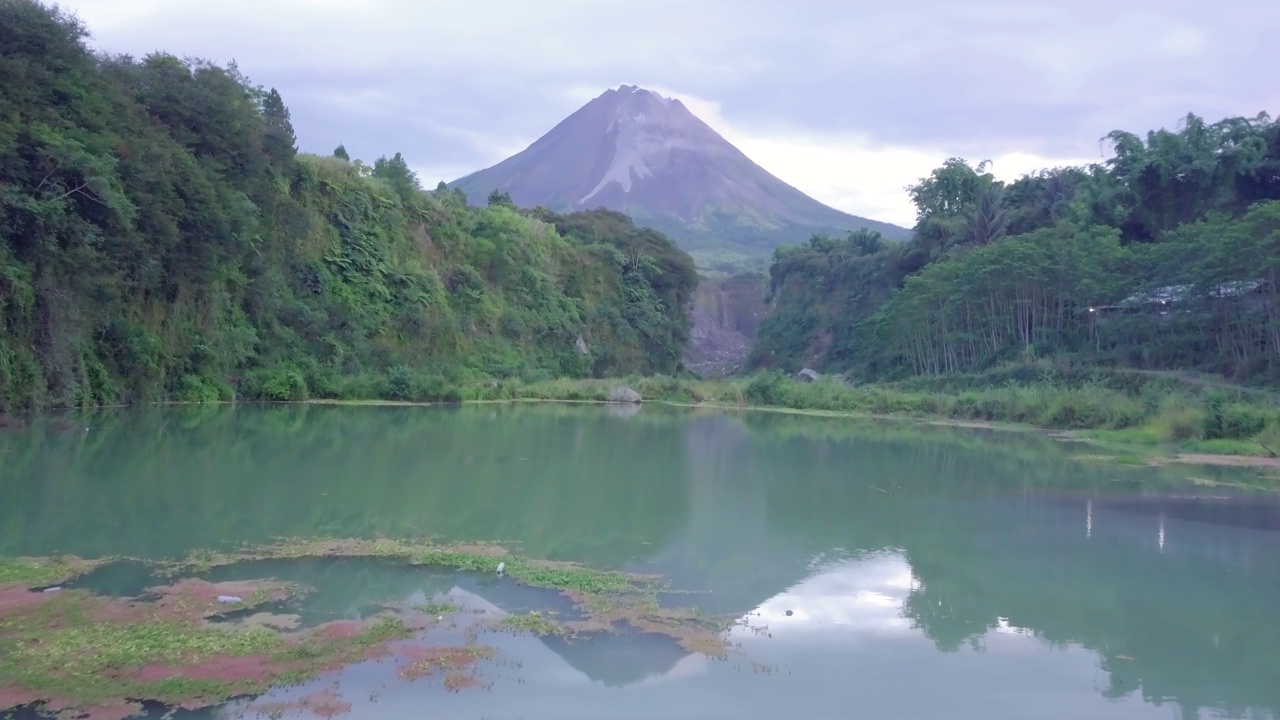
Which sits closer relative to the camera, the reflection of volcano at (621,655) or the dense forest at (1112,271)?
the reflection of volcano at (621,655)

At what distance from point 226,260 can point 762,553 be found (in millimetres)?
18047

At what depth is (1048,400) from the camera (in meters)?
24.3

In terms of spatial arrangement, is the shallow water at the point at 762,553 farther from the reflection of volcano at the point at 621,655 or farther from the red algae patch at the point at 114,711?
the red algae patch at the point at 114,711

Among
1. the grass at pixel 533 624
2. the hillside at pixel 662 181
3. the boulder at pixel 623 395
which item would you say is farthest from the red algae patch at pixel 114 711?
the hillside at pixel 662 181

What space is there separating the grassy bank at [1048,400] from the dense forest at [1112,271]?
1494mm

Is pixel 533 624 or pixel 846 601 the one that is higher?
pixel 533 624

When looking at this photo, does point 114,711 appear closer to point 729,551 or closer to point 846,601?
point 846,601

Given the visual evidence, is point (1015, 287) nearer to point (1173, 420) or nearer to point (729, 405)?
point (729, 405)

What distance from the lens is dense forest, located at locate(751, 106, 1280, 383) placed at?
79.9 ft

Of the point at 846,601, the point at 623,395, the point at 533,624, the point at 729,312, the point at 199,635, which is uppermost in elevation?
the point at 729,312

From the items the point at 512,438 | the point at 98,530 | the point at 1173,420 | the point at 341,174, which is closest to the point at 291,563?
the point at 98,530

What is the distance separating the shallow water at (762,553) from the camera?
546 centimetres

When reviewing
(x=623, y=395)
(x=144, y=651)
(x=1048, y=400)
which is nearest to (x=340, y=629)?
(x=144, y=651)

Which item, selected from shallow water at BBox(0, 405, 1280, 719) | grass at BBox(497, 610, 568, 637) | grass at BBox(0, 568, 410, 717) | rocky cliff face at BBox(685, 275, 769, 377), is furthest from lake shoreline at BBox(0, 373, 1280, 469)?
rocky cliff face at BBox(685, 275, 769, 377)
